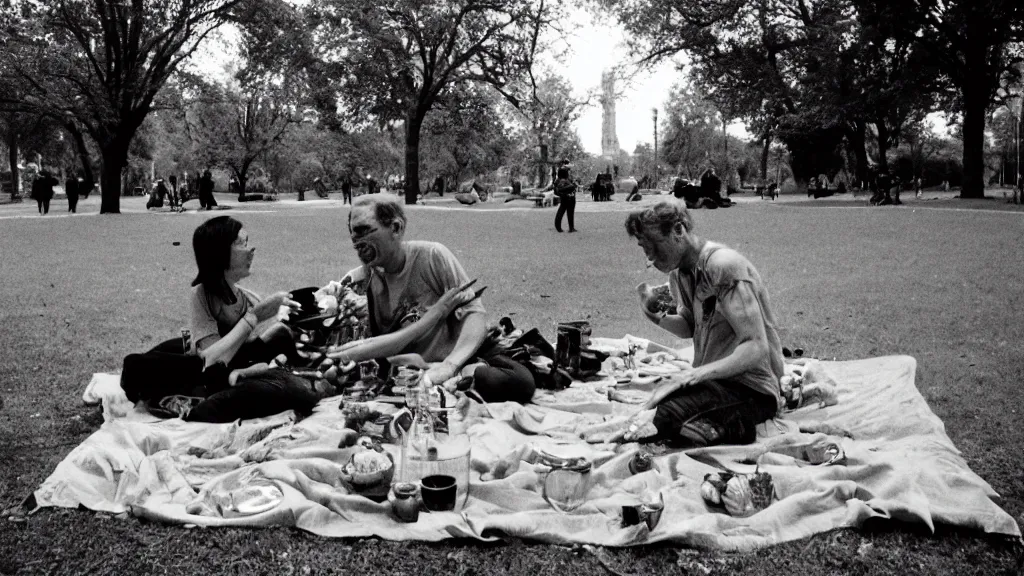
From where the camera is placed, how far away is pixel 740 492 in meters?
3.45

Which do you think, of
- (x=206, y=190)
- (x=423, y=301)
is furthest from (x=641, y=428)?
(x=206, y=190)

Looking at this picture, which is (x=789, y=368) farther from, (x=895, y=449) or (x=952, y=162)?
(x=952, y=162)

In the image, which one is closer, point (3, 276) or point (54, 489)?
point (54, 489)

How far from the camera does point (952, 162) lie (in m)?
46.0

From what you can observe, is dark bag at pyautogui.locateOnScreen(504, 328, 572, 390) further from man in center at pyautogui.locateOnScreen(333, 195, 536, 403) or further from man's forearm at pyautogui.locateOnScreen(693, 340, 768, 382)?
man's forearm at pyautogui.locateOnScreen(693, 340, 768, 382)

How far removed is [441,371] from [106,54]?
28.2 meters

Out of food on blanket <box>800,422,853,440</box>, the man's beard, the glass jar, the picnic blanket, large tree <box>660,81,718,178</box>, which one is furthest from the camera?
large tree <box>660,81,718,178</box>

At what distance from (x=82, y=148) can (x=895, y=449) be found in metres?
45.6

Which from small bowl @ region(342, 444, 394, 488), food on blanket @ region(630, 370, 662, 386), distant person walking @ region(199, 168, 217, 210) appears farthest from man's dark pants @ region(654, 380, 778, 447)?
distant person walking @ region(199, 168, 217, 210)

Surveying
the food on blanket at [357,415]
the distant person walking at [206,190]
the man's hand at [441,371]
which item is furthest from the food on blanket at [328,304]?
the distant person walking at [206,190]

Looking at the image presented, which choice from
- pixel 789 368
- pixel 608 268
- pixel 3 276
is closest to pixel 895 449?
pixel 789 368

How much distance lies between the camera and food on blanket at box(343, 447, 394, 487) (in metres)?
3.64

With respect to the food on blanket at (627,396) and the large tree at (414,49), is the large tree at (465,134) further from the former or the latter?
the food on blanket at (627,396)

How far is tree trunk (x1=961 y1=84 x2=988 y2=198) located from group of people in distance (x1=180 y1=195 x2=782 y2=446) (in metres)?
26.8
